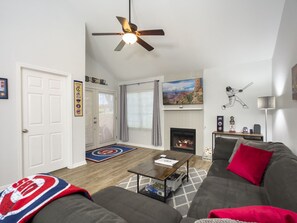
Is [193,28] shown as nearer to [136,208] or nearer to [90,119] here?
[136,208]

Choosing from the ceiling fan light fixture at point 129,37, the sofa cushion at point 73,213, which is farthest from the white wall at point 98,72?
the sofa cushion at point 73,213

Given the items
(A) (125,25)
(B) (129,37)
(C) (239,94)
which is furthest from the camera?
(C) (239,94)

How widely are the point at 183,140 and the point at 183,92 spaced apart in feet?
4.74

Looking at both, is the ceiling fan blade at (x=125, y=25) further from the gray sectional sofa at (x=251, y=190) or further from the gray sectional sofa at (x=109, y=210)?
the gray sectional sofa at (x=251, y=190)

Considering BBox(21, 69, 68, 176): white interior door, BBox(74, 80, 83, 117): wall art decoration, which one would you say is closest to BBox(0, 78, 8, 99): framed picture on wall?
BBox(21, 69, 68, 176): white interior door

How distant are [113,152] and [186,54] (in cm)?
335

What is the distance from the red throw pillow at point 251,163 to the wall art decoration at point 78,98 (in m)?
3.09

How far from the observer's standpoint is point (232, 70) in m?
3.79

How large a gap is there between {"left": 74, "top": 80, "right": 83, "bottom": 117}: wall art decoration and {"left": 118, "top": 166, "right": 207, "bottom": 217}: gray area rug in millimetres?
1826

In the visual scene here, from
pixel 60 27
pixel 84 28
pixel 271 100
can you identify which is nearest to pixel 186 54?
pixel 271 100

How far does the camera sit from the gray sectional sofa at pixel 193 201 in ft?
2.18

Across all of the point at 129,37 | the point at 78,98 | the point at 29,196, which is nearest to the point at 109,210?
the point at 29,196

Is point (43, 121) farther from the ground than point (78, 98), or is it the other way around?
point (78, 98)

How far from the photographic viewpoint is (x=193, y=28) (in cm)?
305
